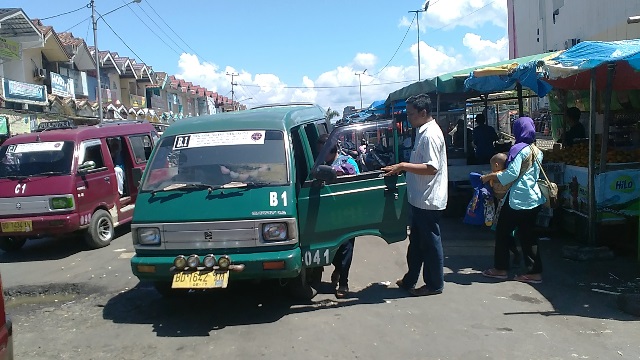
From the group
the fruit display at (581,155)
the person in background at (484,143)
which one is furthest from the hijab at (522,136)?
the person in background at (484,143)

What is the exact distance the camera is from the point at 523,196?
Result: 5.45 meters

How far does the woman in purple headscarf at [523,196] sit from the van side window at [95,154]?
6521 millimetres

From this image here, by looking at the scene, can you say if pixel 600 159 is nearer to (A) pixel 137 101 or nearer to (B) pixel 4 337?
(B) pixel 4 337

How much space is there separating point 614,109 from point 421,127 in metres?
5.75

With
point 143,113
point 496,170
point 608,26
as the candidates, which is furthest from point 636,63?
point 143,113

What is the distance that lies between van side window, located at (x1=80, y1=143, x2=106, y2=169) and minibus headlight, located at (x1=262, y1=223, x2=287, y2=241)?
530 centimetres

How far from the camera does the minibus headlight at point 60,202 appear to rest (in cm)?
772

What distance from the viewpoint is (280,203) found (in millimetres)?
4629

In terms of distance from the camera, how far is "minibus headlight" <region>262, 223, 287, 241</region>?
4574 mm

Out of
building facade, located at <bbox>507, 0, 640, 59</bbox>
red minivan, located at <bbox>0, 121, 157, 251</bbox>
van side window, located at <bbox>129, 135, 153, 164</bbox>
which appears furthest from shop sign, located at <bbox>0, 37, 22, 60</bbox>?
building facade, located at <bbox>507, 0, 640, 59</bbox>

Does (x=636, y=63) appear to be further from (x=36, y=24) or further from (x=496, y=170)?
(x=36, y=24)

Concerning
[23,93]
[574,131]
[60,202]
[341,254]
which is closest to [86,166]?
[60,202]

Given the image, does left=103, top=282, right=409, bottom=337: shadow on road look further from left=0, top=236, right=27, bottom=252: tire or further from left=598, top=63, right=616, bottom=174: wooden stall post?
left=0, top=236, right=27, bottom=252: tire

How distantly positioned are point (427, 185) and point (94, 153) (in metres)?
6.32
